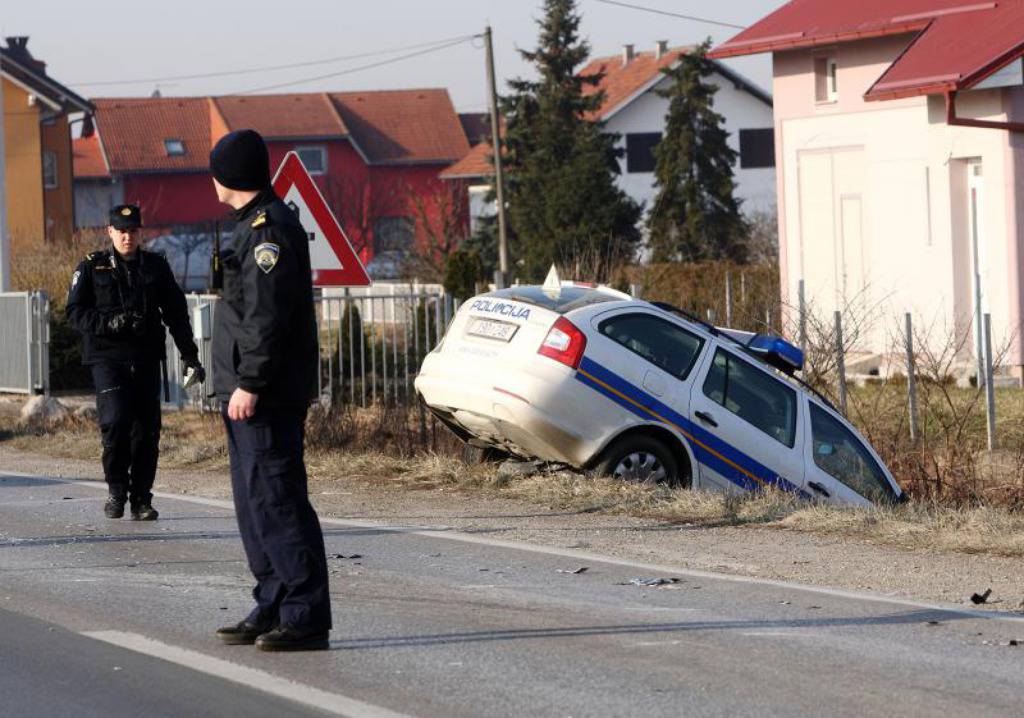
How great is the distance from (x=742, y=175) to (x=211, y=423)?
49.4 metres

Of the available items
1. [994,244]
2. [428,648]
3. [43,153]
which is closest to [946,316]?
[994,244]

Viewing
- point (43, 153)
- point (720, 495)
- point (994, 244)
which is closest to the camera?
point (720, 495)

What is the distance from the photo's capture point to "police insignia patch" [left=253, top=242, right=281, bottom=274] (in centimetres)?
623

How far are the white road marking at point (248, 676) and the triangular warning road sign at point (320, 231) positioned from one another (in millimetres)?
5911

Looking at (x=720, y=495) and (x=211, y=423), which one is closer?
(x=720, y=495)

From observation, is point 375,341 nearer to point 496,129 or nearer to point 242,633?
point 242,633

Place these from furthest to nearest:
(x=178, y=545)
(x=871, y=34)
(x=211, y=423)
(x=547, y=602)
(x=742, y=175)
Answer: (x=742, y=175), (x=871, y=34), (x=211, y=423), (x=178, y=545), (x=547, y=602)

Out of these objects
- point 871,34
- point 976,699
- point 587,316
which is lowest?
point 976,699

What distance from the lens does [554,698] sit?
5.75 meters

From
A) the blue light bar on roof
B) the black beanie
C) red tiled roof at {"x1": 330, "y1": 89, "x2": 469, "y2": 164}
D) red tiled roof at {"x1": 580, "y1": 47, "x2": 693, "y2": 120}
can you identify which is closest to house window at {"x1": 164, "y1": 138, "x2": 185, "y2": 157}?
red tiled roof at {"x1": 330, "y1": 89, "x2": 469, "y2": 164}

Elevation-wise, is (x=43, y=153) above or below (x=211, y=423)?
above

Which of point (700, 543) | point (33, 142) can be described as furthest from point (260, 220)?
point (33, 142)

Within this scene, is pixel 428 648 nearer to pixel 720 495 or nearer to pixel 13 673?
pixel 13 673

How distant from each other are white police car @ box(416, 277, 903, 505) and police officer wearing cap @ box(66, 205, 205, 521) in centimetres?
199
